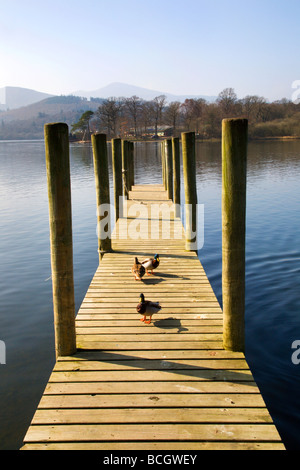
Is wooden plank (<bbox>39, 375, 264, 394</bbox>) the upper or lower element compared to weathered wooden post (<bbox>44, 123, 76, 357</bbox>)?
lower

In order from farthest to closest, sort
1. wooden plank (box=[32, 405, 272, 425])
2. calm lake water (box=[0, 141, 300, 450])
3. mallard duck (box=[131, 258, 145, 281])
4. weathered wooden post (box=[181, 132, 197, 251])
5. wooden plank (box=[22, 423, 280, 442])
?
weathered wooden post (box=[181, 132, 197, 251]) → mallard duck (box=[131, 258, 145, 281]) → calm lake water (box=[0, 141, 300, 450]) → wooden plank (box=[32, 405, 272, 425]) → wooden plank (box=[22, 423, 280, 442])

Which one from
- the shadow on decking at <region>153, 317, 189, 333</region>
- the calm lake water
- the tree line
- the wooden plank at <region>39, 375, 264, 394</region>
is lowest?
the calm lake water

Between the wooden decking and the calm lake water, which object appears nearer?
the wooden decking

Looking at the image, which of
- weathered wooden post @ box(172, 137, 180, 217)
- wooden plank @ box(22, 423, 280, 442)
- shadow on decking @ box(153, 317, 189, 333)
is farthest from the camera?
weathered wooden post @ box(172, 137, 180, 217)

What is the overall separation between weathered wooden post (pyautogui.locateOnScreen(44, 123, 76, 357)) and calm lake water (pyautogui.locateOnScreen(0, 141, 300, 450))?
1812 millimetres

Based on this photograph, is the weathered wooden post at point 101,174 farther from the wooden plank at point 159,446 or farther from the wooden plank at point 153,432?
the wooden plank at point 159,446

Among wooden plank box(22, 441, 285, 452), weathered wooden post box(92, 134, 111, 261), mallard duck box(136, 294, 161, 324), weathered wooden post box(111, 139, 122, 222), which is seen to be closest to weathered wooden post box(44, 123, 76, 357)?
mallard duck box(136, 294, 161, 324)

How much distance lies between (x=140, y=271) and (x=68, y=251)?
120 inches

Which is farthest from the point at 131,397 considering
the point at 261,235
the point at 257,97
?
the point at 257,97

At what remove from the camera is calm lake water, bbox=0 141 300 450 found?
21.1 feet

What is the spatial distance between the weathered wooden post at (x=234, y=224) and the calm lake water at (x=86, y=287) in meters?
1.75

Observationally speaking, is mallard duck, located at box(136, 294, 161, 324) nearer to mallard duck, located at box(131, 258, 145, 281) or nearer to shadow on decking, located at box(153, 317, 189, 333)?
shadow on decking, located at box(153, 317, 189, 333)

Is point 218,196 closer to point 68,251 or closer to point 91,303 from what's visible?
point 91,303

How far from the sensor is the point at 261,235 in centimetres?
1648
